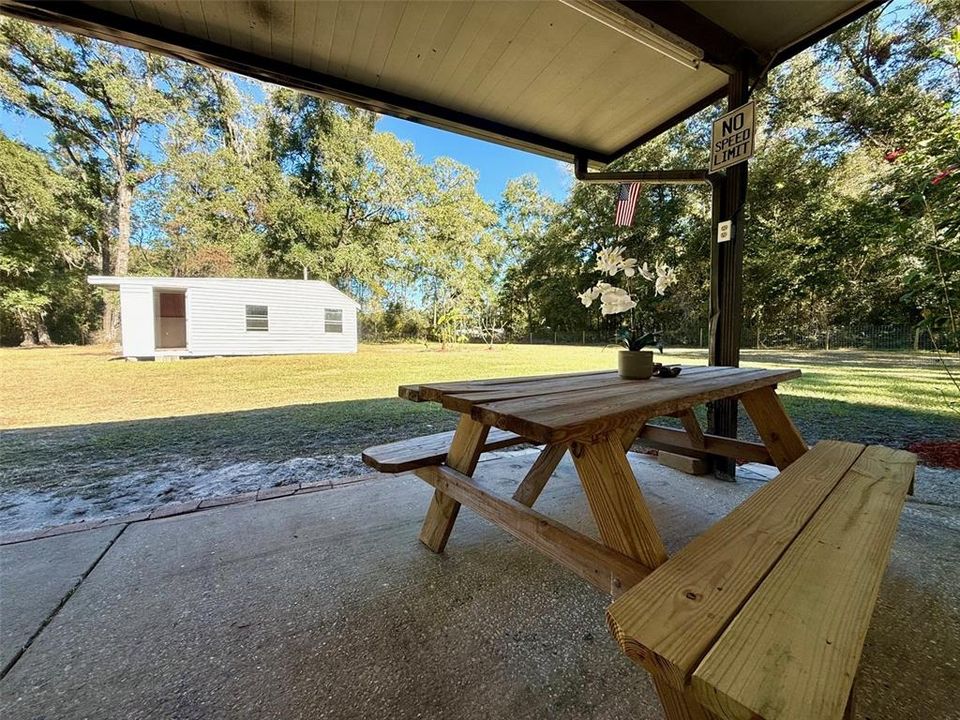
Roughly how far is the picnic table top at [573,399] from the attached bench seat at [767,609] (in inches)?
11.9

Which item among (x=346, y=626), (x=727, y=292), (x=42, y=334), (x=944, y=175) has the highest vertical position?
(x=944, y=175)

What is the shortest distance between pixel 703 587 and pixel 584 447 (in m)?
0.38

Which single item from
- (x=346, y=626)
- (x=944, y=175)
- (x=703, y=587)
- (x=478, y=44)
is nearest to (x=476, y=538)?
(x=346, y=626)

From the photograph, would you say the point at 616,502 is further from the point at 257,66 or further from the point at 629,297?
the point at 257,66

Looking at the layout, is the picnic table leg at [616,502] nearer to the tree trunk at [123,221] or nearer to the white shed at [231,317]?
the white shed at [231,317]

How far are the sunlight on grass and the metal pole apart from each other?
304 centimetres

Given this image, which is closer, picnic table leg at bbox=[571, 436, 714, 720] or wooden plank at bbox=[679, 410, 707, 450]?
picnic table leg at bbox=[571, 436, 714, 720]

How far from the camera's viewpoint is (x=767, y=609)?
0.63 m

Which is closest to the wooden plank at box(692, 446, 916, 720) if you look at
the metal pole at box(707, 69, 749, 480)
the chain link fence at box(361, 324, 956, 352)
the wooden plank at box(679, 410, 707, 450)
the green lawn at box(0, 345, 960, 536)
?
the wooden plank at box(679, 410, 707, 450)

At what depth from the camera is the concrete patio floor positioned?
0.92m

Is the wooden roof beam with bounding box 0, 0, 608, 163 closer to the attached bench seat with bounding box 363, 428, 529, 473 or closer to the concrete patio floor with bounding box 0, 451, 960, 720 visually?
the attached bench seat with bounding box 363, 428, 529, 473

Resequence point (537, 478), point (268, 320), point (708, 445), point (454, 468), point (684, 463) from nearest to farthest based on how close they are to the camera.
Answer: point (454, 468) → point (537, 478) → point (708, 445) → point (684, 463) → point (268, 320)

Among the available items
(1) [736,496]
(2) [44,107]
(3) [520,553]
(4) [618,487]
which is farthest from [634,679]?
(2) [44,107]

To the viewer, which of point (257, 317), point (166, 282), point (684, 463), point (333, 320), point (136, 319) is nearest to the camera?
point (684, 463)
